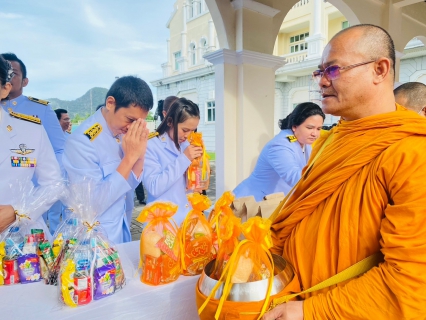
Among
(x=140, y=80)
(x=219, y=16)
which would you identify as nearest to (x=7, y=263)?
(x=140, y=80)

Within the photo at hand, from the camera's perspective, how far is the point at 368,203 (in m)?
1.02

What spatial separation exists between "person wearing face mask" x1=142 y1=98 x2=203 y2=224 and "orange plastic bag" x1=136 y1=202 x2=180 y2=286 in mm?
805

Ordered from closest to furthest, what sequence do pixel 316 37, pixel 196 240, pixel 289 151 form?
1. pixel 196 240
2. pixel 289 151
3. pixel 316 37

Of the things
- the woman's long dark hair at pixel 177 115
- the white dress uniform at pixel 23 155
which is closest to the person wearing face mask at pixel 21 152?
the white dress uniform at pixel 23 155

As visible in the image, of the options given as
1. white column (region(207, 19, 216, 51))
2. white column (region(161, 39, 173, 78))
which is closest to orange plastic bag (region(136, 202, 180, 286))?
white column (region(207, 19, 216, 51))

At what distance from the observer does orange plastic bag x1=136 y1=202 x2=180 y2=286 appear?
1328 mm

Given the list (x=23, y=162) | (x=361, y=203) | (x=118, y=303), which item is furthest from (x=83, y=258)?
(x=361, y=203)

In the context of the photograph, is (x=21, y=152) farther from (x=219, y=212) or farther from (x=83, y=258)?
(x=219, y=212)

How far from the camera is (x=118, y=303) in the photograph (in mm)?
1225

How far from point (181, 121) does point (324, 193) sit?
4.84 feet

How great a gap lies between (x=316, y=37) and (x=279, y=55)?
478cm

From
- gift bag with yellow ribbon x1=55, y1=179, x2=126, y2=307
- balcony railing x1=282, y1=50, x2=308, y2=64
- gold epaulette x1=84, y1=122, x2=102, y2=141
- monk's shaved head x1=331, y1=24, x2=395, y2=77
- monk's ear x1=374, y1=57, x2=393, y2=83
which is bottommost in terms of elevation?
gift bag with yellow ribbon x1=55, y1=179, x2=126, y2=307

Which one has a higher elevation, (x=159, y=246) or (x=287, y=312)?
(x=159, y=246)

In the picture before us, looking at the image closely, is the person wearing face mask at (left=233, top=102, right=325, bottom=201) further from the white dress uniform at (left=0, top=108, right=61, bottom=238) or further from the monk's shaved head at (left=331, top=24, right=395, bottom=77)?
the white dress uniform at (left=0, top=108, right=61, bottom=238)
